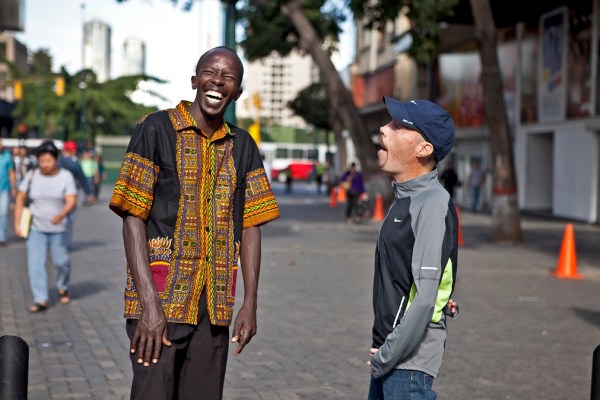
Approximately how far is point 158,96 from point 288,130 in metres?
37.2

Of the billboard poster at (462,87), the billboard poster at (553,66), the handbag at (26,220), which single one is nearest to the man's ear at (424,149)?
the handbag at (26,220)

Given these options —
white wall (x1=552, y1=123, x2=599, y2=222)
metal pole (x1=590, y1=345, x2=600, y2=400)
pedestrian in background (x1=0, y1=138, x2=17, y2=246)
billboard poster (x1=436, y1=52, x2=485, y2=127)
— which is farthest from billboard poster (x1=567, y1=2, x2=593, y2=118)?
metal pole (x1=590, y1=345, x2=600, y2=400)

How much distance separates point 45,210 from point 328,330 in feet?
10.1

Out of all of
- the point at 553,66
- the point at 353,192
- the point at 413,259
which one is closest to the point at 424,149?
the point at 413,259

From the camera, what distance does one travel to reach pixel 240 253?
13.8 ft

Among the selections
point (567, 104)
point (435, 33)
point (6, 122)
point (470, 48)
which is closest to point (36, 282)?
point (435, 33)

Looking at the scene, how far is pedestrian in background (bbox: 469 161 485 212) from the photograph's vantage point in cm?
3512

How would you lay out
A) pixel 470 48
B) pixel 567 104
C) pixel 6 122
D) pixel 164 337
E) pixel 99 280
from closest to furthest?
1. pixel 164 337
2. pixel 99 280
3. pixel 567 104
4. pixel 470 48
5. pixel 6 122

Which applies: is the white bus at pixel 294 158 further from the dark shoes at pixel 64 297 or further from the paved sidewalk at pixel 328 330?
the dark shoes at pixel 64 297

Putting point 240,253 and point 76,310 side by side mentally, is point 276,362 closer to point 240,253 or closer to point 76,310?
point 76,310

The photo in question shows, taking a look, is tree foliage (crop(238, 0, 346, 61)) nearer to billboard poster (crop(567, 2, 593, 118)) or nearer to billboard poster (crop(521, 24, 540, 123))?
billboard poster (crop(521, 24, 540, 123))

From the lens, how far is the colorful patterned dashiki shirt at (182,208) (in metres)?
3.91

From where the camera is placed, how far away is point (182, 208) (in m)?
3.96

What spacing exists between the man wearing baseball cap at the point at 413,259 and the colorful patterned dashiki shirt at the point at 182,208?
600 millimetres
